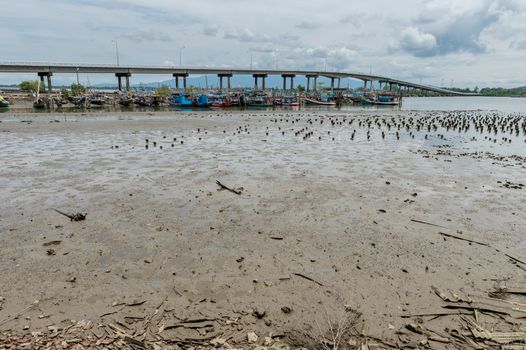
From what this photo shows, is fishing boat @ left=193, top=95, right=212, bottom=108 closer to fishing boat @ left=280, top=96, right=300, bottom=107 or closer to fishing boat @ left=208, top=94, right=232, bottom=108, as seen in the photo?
fishing boat @ left=208, top=94, right=232, bottom=108

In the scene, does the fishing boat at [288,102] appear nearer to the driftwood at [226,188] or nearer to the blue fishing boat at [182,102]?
the blue fishing boat at [182,102]

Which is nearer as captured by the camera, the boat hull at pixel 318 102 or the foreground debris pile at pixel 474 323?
the foreground debris pile at pixel 474 323

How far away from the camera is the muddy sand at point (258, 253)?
5883mm

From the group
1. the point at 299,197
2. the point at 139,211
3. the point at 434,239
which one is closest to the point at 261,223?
the point at 299,197

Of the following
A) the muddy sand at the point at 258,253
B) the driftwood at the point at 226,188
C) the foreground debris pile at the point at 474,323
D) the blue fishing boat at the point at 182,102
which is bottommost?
the foreground debris pile at the point at 474,323

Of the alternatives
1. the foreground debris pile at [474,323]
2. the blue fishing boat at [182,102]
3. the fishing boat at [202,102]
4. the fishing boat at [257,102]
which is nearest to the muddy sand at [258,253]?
the foreground debris pile at [474,323]

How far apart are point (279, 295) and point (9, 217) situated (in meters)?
8.49

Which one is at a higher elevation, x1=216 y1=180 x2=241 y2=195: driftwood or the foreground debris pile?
x1=216 y1=180 x2=241 y2=195: driftwood

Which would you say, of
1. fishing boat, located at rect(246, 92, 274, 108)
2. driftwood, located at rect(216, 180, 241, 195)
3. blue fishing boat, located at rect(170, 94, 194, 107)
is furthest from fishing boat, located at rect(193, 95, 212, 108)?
driftwood, located at rect(216, 180, 241, 195)

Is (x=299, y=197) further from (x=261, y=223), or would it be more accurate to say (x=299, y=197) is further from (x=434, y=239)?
(x=434, y=239)

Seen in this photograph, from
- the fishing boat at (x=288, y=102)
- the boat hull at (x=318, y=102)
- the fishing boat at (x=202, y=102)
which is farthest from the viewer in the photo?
the boat hull at (x=318, y=102)

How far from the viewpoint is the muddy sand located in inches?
232

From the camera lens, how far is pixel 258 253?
28.0ft

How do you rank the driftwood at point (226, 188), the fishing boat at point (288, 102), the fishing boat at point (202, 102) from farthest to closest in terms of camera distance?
1. the fishing boat at point (288, 102)
2. the fishing boat at point (202, 102)
3. the driftwood at point (226, 188)
